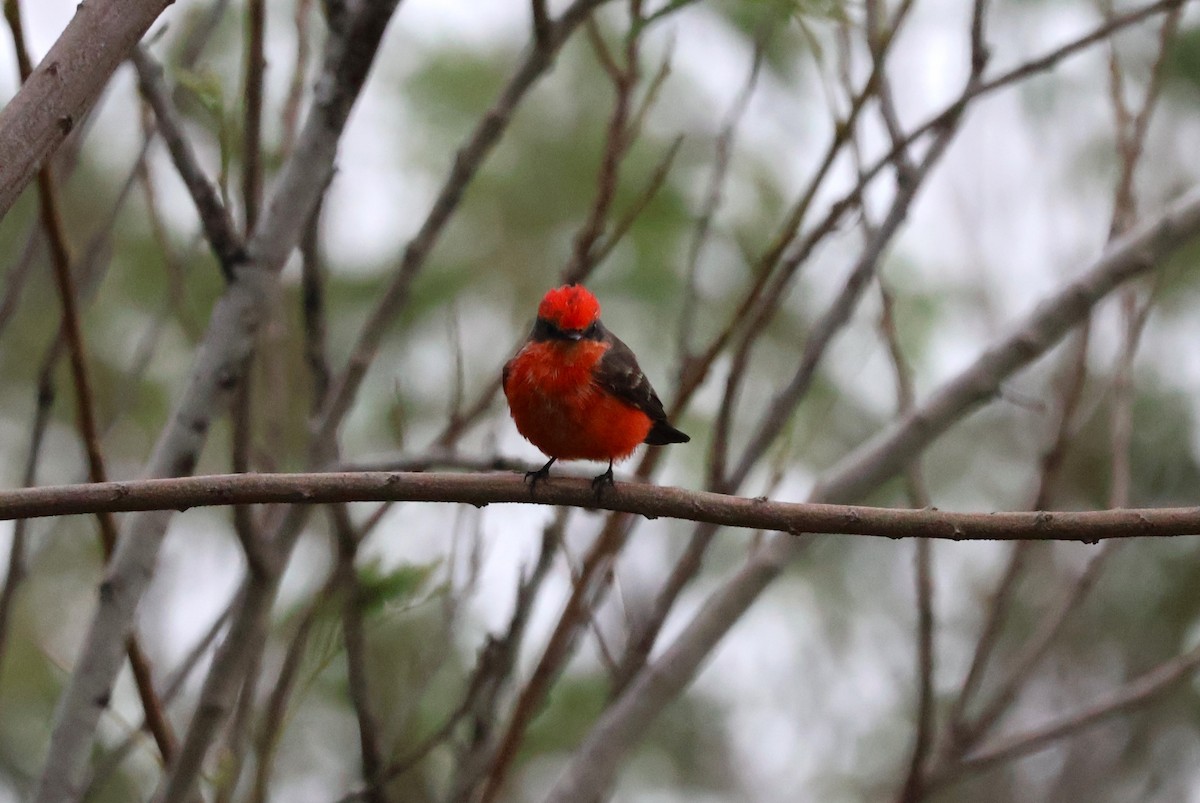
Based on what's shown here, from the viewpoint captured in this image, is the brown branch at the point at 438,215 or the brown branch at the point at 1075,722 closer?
the brown branch at the point at 438,215

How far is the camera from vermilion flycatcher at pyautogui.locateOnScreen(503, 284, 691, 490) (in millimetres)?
3518

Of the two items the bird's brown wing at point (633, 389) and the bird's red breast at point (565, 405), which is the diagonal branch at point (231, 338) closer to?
the bird's red breast at point (565, 405)

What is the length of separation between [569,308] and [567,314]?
0.03 m

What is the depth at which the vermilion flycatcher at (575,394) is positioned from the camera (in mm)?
3518

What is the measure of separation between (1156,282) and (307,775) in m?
5.02

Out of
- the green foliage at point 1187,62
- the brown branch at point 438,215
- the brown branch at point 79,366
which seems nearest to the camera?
the brown branch at point 79,366

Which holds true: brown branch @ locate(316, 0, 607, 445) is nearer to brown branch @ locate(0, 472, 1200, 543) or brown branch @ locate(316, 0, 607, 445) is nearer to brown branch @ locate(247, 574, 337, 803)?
brown branch @ locate(247, 574, 337, 803)

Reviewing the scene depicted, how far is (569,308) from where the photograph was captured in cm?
350

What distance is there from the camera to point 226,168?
256cm

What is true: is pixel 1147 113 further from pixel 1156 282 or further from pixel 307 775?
pixel 307 775

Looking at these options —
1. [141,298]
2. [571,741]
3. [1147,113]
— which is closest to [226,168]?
[1147,113]

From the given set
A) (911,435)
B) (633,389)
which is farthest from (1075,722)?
(633,389)

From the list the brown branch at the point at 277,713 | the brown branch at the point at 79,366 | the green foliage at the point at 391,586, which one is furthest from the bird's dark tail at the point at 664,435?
the brown branch at the point at 79,366

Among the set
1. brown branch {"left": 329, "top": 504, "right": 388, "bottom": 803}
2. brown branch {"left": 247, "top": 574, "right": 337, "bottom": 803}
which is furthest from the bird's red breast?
brown branch {"left": 247, "top": 574, "right": 337, "bottom": 803}
